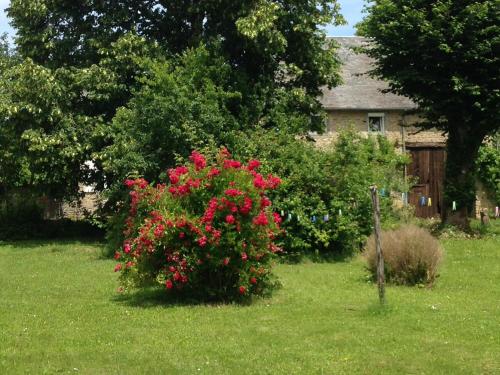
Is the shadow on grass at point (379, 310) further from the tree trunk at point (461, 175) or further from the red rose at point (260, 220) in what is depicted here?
the tree trunk at point (461, 175)

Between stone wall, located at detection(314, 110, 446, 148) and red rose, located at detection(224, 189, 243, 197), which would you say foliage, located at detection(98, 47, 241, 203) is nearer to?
red rose, located at detection(224, 189, 243, 197)

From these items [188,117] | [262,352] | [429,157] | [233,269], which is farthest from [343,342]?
[429,157]

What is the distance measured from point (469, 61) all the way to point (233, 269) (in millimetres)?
10870

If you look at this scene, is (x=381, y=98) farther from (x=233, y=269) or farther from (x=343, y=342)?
(x=343, y=342)

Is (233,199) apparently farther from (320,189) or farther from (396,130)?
(396,130)

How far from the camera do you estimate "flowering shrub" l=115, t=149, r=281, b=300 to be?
10375 mm

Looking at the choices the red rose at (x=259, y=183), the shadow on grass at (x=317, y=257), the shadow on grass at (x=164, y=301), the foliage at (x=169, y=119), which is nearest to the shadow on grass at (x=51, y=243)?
the foliage at (x=169, y=119)

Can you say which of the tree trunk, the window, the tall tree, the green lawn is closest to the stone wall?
the window

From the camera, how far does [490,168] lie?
2859 centimetres

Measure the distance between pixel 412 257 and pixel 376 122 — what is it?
62.3ft

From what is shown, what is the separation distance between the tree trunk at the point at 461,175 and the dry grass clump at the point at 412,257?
8.30 metres

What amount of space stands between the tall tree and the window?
9.21 meters

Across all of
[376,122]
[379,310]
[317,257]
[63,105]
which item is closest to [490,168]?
[376,122]

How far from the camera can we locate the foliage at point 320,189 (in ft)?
55.8
